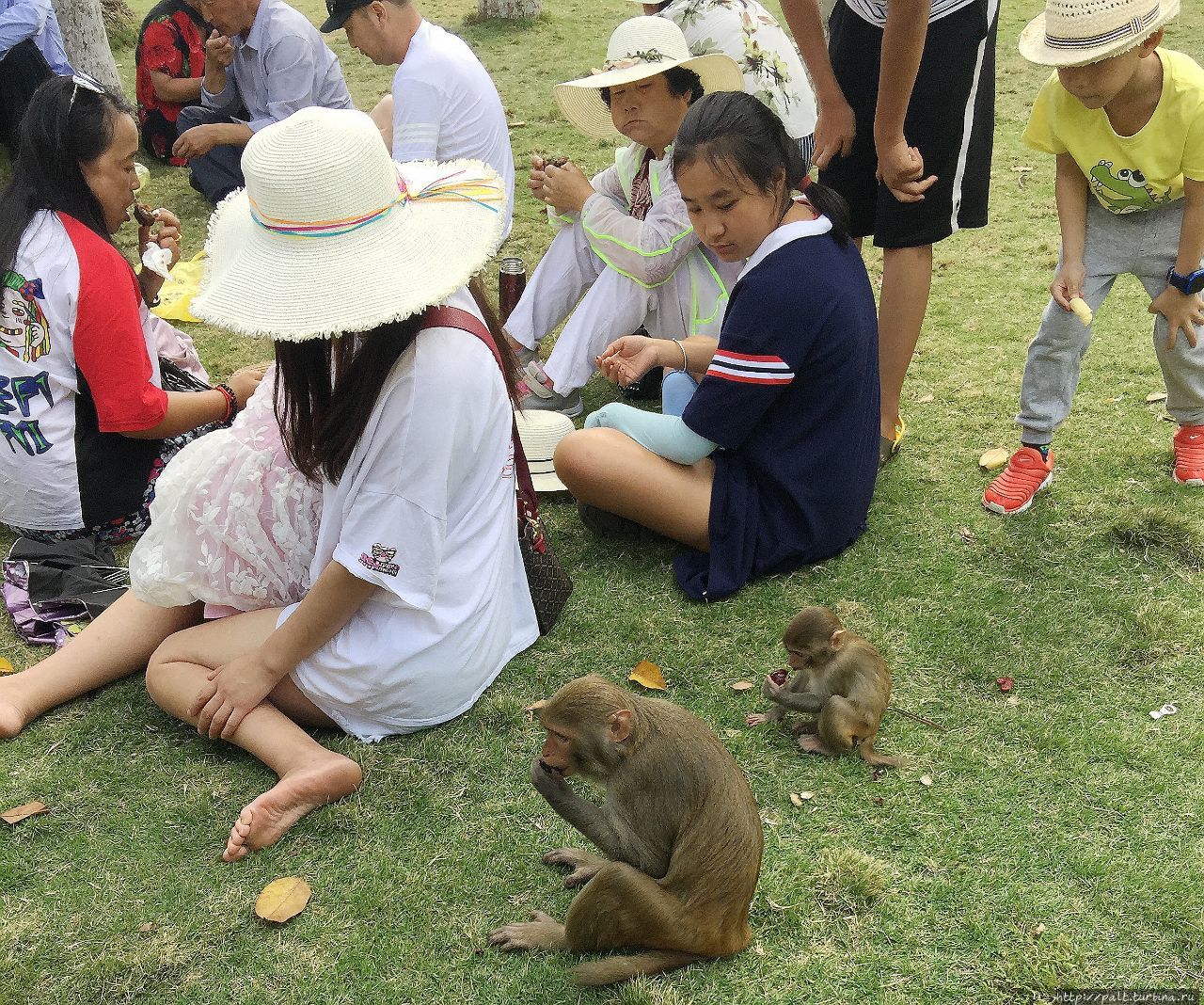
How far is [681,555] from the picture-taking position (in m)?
3.81

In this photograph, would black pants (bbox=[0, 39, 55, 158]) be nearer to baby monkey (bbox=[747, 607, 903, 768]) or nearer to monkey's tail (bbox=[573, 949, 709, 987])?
baby monkey (bbox=[747, 607, 903, 768])

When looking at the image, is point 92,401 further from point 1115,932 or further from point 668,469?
point 1115,932

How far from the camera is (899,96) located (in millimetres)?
3621

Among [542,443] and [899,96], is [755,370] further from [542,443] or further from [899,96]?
[542,443]

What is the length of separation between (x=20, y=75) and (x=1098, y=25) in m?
6.79

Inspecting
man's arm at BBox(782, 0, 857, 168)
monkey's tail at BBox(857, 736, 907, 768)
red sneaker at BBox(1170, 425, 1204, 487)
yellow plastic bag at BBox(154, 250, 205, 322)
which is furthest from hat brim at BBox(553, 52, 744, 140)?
monkey's tail at BBox(857, 736, 907, 768)

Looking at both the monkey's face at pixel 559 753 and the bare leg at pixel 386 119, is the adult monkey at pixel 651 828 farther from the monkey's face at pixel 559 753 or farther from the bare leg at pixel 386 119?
the bare leg at pixel 386 119

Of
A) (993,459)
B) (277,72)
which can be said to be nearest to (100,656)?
(993,459)

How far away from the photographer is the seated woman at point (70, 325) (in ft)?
11.8

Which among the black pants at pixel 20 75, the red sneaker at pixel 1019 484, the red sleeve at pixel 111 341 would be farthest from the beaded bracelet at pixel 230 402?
the black pants at pixel 20 75

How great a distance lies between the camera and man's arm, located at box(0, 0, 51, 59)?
7.04m

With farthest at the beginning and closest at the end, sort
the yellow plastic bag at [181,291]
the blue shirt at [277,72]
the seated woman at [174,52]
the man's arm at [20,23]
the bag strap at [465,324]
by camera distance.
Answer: the seated woman at [174,52], the man's arm at [20,23], the blue shirt at [277,72], the yellow plastic bag at [181,291], the bag strap at [465,324]

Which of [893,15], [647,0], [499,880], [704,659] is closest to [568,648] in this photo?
[704,659]

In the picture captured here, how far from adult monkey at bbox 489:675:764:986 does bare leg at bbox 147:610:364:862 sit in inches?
27.8
